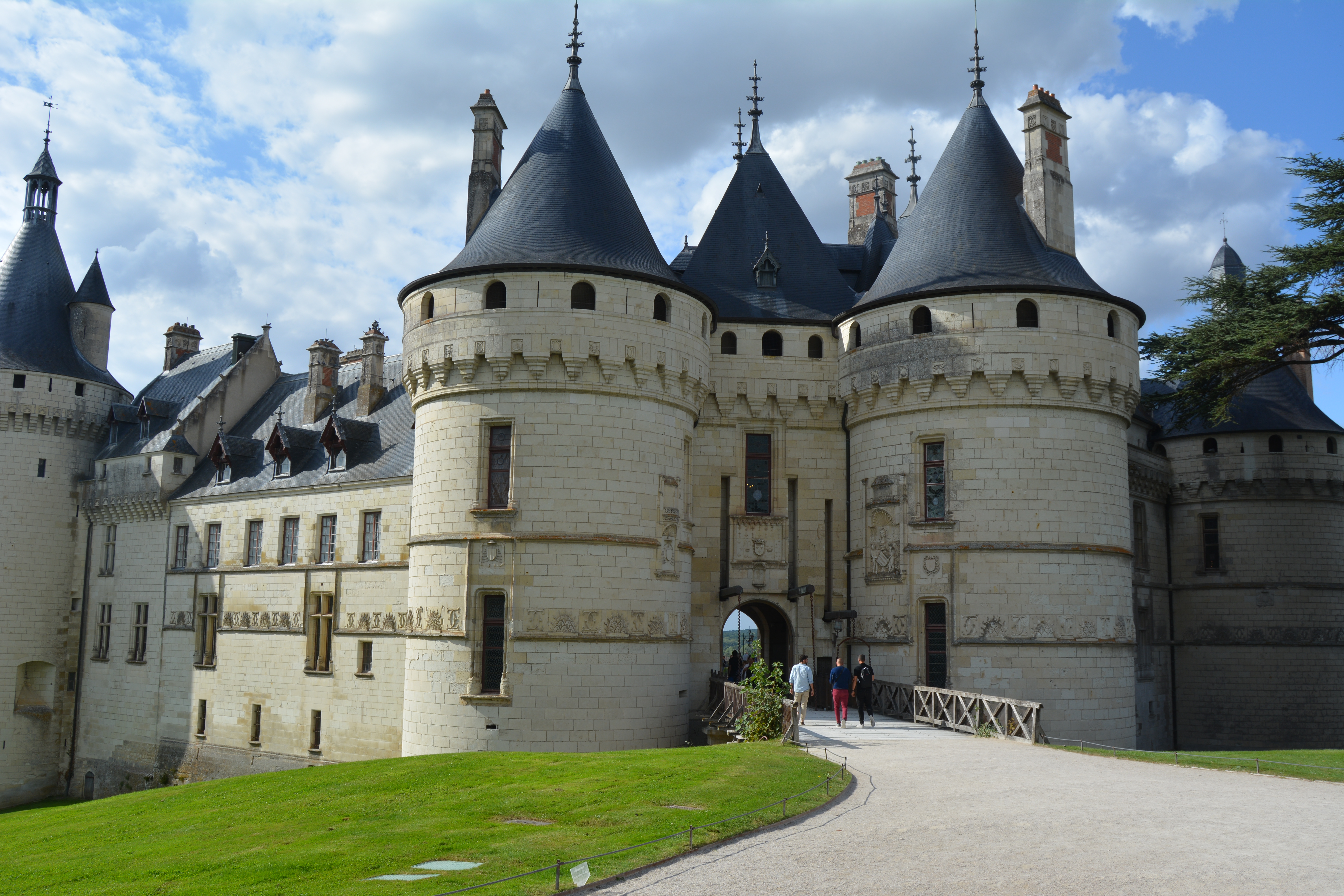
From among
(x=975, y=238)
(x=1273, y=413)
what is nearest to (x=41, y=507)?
(x=975, y=238)

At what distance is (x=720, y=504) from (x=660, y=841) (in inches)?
610

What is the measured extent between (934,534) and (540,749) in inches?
373

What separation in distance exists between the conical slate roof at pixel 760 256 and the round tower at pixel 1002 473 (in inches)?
100

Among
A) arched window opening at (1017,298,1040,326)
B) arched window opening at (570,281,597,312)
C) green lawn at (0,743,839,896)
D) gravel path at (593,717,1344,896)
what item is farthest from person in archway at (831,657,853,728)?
arched window opening at (570,281,597,312)

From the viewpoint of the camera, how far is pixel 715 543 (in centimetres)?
2547

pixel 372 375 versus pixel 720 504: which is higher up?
pixel 372 375

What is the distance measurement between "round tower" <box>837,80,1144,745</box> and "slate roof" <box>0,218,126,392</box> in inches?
1185

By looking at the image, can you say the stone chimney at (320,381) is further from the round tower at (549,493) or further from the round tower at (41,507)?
the round tower at (549,493)

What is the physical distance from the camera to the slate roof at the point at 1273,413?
3167 centimetres

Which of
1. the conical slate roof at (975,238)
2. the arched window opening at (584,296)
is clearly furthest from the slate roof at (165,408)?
the conical slate roof at (975,238)

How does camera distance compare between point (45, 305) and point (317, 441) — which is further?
point (45, 305)

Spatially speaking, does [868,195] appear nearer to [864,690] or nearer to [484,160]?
[484,160]

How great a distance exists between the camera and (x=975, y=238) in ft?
79.8

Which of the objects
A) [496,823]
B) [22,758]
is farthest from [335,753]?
[496,823]
